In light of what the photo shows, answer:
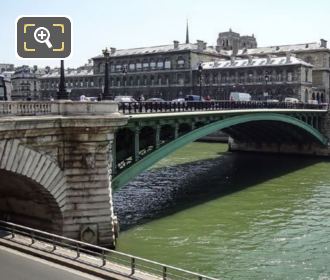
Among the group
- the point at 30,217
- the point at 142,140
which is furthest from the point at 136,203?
the point at 30,217

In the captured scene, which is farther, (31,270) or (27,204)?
(27,204)

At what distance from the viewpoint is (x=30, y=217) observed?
2586cm

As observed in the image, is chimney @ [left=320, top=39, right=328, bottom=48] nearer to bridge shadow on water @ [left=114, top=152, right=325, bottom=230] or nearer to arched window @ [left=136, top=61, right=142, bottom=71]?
arched window @ [left=136, top=61, right=142, bottom=71]

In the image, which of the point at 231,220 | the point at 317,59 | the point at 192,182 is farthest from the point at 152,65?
the point at 231,220

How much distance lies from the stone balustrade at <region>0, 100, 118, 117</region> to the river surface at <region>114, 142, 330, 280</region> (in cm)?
677

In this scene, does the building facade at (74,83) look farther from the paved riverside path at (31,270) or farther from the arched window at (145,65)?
the paved riverside path at (31,270)

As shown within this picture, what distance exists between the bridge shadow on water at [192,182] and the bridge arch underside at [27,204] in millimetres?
6021

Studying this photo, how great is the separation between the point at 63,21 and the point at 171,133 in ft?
60.1

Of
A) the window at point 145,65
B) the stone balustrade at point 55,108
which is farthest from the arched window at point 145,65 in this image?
the stone balustrade at point 55,108

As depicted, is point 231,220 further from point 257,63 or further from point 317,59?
point 317,59

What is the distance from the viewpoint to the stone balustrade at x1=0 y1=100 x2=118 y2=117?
2239cm

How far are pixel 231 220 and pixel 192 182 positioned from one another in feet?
46.2

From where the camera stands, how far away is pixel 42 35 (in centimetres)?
2083

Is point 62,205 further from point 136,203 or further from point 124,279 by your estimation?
point 136,203
